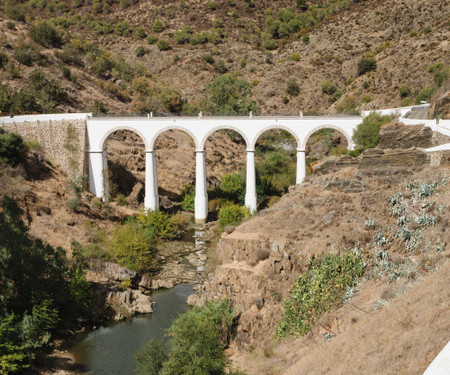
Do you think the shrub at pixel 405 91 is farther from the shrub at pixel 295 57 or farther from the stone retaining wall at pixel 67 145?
the stone retaining wall at pixel 67 145

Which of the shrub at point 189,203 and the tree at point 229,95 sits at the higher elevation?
the tree at point 229,95

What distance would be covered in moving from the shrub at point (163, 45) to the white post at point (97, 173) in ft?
164

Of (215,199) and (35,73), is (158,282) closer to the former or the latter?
(215,199)

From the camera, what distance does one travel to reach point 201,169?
39.1 metres

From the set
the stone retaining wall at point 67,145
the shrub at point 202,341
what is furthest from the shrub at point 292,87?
the shrub at point 202,341

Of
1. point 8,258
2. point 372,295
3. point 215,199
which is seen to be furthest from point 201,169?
point 372,295

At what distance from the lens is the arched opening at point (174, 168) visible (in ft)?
147

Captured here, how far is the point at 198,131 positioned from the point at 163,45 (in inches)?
1999

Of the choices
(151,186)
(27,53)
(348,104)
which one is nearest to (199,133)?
(151,186)

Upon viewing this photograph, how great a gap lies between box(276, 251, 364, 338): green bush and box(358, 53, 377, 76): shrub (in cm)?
5133

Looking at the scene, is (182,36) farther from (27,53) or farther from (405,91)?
(405,91)

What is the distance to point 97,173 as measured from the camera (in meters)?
39.6

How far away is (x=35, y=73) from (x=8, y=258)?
110 feet

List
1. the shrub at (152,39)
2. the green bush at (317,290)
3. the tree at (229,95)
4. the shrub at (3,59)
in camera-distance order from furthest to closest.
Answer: the shrub at (152,39) < the tree at (229,95) < the shrub at (3,59) < the green bush at (317,290)
